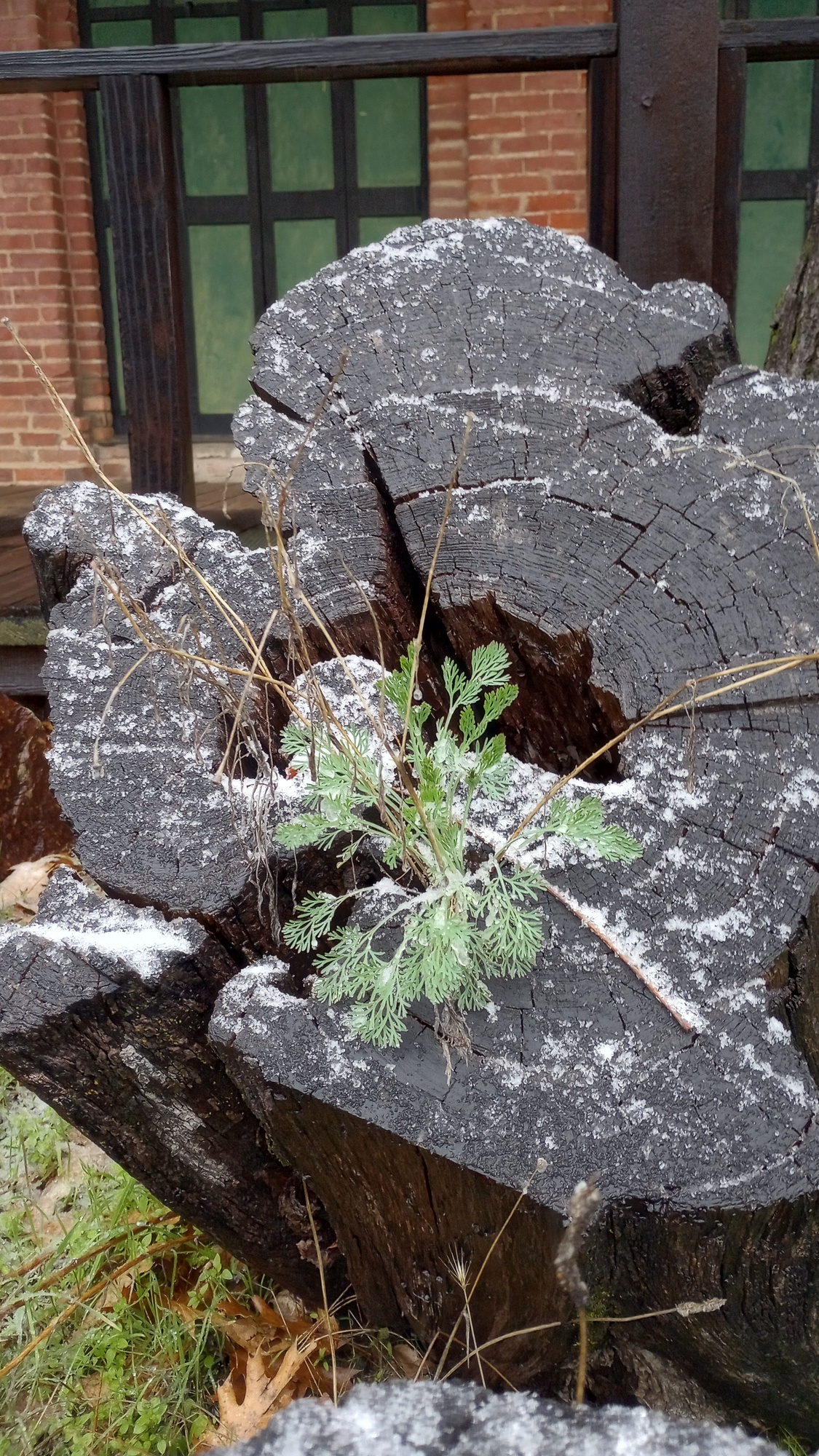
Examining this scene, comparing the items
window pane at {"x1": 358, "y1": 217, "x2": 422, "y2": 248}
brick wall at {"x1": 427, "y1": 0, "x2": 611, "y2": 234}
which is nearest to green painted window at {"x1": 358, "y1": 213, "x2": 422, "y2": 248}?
window pane at {"x1": 358, "y1": 217, "x2": 422, "y2": 248}

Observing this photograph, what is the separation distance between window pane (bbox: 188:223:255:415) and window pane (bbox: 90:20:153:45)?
1043 millimetres

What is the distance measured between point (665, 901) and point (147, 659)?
763 mm

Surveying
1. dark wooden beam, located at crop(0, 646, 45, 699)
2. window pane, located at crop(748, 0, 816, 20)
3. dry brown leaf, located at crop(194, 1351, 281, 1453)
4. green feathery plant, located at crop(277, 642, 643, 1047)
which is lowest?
dry brown leaf, located at crop(194, 1351, 281, 1453)

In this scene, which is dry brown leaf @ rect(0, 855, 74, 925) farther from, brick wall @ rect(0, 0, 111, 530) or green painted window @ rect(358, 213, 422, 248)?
green painted window @ rect(358, 213, 422, 248)

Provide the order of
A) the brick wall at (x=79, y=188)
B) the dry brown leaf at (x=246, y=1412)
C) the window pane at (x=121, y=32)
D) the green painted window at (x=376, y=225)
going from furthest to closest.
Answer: the green painted window at (x=376, y=225) < the window pane at (x=121, y=32) < the brick wall at (x=79, y=188) < the dry brown leaf at (x=246, y=1412)

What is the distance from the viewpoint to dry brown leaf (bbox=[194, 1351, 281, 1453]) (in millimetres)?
1486

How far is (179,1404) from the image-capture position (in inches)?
61.6

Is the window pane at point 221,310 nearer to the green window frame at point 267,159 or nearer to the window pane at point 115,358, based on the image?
the green window frame at point 267,159

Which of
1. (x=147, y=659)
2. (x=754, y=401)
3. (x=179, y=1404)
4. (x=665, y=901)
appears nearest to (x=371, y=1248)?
(x=179, y=1404)

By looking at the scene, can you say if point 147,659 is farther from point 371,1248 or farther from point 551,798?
point 371,1248

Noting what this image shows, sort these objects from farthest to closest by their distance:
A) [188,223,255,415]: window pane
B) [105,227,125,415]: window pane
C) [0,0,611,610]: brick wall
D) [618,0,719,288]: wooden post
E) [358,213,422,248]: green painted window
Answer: [105,227,125,415]: window pane < [188,223,255,415]: window pane < [358,213,422,248]: green painted window < [0,0,611,610]: brick wall < [618,0,719,288]: wooden post

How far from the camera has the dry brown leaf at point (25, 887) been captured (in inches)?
106

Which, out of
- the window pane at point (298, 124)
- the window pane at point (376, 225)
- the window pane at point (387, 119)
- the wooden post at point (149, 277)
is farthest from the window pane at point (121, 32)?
the wooden post at point (149, 277)

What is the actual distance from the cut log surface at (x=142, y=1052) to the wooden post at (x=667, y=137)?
6.46ft
